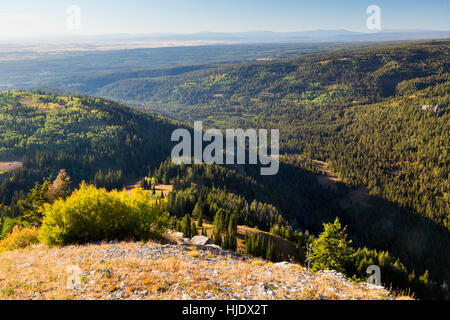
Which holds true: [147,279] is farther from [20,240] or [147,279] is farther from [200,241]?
[20,240]

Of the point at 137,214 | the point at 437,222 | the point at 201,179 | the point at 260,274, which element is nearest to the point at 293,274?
the point at 260,274

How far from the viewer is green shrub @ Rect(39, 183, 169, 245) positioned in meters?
40.6

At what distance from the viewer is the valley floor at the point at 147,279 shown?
896 inches

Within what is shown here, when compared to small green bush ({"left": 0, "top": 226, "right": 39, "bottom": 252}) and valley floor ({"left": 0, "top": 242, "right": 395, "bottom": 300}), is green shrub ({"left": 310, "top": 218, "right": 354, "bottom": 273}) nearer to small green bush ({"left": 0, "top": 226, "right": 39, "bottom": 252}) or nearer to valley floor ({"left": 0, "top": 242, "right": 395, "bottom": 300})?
valley floor ({"left": 0, "top": 242, "right": 395, "bottom": 300})

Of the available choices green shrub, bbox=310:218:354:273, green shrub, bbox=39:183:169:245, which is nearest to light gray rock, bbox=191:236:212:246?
green shrub, bbox=39:183:169:245

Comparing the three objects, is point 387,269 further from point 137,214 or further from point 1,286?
point 1,286

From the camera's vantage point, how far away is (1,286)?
23281 millimetres

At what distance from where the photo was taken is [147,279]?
24969mm

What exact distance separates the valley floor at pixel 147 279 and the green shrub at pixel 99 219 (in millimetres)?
5445

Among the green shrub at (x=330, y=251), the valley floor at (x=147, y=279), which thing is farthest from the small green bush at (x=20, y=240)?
the green shrub at (x=330, y=251)

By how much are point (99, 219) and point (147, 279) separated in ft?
74.3

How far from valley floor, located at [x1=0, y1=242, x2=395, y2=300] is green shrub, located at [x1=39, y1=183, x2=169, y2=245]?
214 inches

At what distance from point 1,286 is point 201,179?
13150cm

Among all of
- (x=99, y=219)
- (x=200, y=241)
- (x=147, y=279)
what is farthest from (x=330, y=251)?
→ (x=99, y=219)
